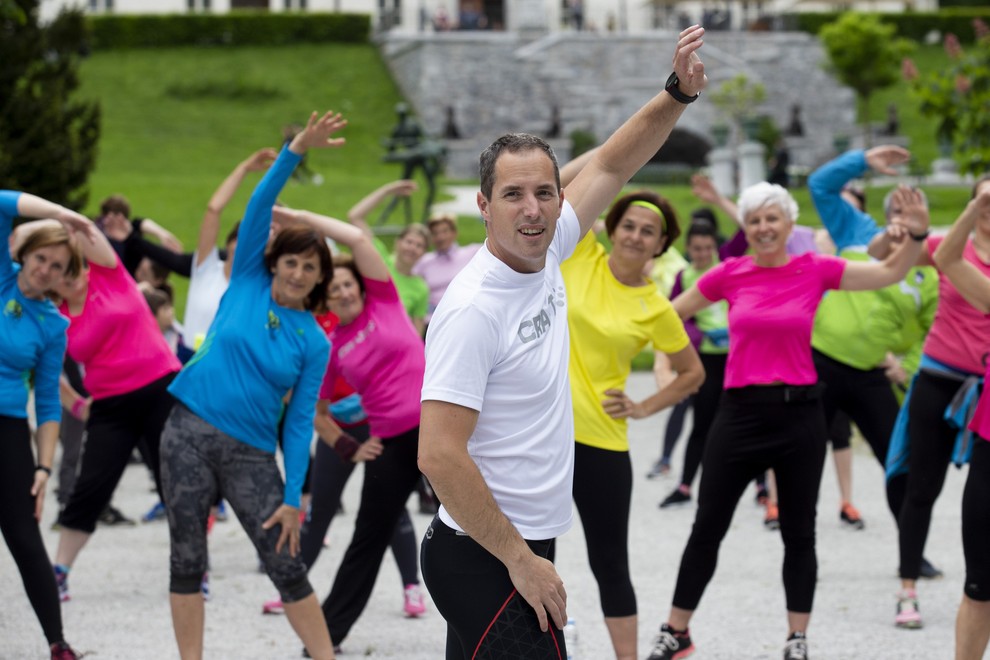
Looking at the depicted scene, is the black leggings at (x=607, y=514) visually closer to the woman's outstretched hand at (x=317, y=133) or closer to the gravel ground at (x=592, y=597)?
the gravel ground at (x=592, y=597)

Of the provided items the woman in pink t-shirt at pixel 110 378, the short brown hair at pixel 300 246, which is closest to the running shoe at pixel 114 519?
the woman in pink t-shirt at pixel 110 378

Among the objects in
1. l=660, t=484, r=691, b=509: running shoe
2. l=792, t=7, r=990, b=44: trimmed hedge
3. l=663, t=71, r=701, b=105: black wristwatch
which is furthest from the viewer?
l=792, t=7, r=990, b=44: trimmed hedge

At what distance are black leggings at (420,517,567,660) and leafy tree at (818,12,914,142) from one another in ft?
131

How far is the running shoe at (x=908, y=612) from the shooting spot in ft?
19.9

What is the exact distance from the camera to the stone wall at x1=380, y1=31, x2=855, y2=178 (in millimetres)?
44594

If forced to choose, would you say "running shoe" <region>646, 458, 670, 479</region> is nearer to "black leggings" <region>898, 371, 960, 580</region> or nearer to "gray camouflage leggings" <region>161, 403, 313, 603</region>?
"black leggings" <region>898, 371, 960, 580</region>

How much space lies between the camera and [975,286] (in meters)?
4.97

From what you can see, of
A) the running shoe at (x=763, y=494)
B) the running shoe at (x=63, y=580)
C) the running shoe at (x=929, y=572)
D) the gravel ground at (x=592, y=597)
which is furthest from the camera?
the running shoe at (x=763, y=494)

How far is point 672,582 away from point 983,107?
12.1 meters

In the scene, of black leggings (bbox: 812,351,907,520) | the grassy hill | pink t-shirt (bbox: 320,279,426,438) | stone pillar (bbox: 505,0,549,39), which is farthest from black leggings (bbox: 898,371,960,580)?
stone pillar (bbox: 505,0,549,39)

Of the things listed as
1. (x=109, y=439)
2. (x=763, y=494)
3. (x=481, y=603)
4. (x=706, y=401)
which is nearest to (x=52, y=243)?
(x=109, y=439)

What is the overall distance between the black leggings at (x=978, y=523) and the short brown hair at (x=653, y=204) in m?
1.51

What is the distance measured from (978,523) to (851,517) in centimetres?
339

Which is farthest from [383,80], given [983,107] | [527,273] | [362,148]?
[527,273]
